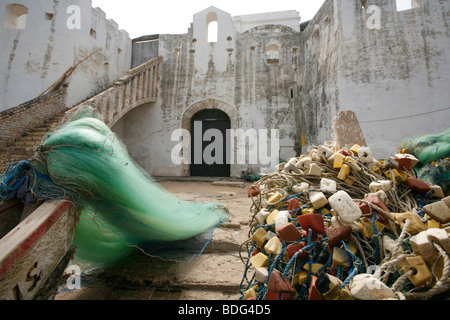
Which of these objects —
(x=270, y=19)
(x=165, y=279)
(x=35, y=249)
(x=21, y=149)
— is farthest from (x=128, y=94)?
(x=270, y=19)

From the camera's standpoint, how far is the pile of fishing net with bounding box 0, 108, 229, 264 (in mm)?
1600

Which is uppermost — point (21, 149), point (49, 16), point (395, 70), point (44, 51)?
point (49, 16)

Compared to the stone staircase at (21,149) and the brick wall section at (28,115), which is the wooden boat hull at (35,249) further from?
the brick wall section at (28,115)

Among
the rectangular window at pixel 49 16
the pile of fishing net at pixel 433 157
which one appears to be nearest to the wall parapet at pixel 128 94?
the rectangular window at pixel 49 16

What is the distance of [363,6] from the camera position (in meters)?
7.43

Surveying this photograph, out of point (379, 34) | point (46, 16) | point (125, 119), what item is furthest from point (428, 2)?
point (46, 16)

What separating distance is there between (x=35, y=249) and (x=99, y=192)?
50 centimetres

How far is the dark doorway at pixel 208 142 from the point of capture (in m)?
9.94

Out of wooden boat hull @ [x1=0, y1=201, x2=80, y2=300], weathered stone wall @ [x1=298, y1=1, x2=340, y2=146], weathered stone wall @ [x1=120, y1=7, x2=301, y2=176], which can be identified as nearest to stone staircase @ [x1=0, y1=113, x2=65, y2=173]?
weathered stone wall @ [x1=120, y1=7, x2=301, y2=176]

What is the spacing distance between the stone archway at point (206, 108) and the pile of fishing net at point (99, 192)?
7.42 metres

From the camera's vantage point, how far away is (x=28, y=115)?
6.04m

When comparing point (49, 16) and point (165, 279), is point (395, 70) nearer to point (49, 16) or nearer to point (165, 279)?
point (165, 279)

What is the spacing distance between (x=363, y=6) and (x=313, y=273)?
9425mm
